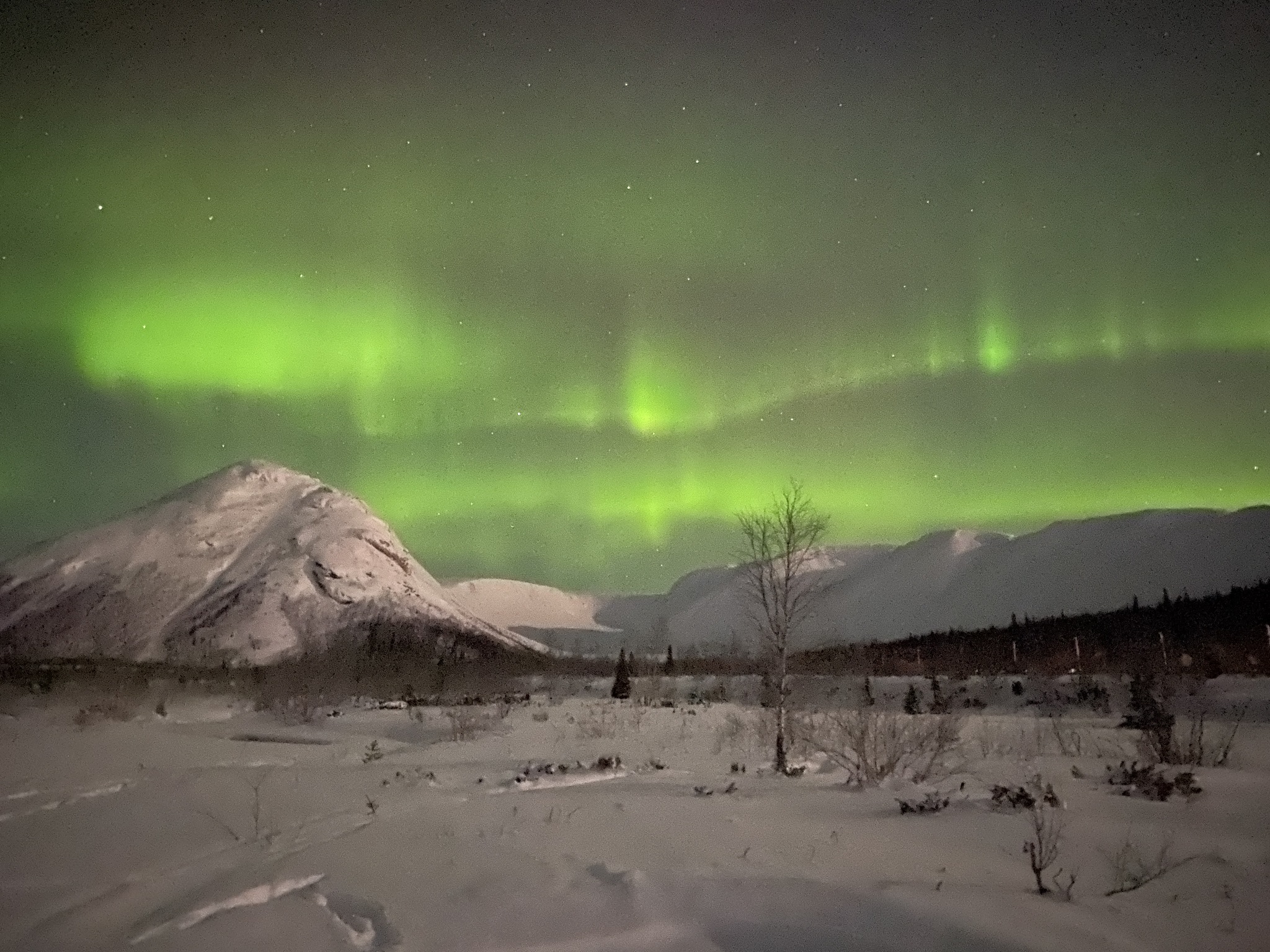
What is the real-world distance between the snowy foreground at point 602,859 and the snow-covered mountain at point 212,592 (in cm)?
11689

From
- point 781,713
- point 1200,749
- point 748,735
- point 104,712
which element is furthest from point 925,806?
point 104,712

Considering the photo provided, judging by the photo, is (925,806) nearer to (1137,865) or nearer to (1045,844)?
(1045,844)

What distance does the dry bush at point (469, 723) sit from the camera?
2272cm

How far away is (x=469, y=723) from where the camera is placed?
80.4 ft

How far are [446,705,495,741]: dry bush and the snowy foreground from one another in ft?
24.2

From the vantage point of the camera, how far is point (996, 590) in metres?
142

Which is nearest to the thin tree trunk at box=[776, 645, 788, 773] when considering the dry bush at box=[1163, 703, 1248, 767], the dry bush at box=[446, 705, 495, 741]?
the dry bush at box=[1163, 703, 1248, 767]

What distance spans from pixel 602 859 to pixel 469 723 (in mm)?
17673

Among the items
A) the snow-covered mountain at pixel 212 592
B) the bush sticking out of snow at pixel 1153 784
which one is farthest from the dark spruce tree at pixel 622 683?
the snow-covered mountain at pixel 212 592

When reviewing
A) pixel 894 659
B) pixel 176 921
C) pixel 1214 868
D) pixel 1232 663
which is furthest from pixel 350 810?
pixel 894 659

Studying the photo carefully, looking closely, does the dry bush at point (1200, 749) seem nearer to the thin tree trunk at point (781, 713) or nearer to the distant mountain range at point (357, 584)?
the thin tree trunk at point (781, 713)

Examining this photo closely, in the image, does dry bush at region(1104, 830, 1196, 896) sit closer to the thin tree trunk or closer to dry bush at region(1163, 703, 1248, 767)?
dry bush at region(1163, 703, 1248, 767)

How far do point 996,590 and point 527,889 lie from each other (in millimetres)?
149747

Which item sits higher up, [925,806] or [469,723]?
[925,806]
